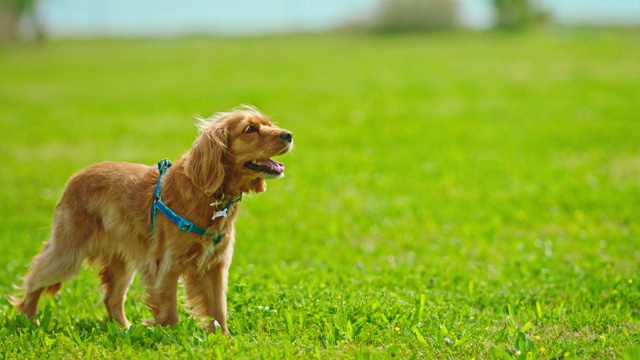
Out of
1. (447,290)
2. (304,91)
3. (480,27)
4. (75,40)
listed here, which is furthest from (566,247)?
(75,40)

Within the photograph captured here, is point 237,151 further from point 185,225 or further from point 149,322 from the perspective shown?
point 149,322

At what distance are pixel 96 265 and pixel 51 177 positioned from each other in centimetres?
676

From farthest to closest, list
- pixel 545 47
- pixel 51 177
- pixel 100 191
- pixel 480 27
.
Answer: pixel 480 27
pixel 545 47
pixel 51 177
pixel 100 191

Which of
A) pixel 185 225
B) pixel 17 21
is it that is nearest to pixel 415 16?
pixel 17 21

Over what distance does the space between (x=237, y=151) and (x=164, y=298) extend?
4.02 feet

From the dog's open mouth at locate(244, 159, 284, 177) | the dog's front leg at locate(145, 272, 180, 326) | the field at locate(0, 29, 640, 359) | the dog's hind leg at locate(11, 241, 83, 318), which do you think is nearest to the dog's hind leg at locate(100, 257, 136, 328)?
the field at locate(0, 29, 640, 359)

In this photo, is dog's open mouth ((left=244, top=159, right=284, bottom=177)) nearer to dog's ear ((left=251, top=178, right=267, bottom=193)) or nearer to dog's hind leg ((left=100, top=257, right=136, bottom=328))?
dog's ear ((left=251, top=178, right=267, bottom=193))

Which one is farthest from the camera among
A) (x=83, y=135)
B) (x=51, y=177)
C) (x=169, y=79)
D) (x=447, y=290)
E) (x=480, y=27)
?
(x=480, y=27)

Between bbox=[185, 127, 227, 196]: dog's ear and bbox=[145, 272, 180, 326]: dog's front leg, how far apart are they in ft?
2.38

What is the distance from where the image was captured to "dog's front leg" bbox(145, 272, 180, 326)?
19.1 feet

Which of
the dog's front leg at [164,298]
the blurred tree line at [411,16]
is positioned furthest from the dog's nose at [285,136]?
the blurred tree line at [411,16]

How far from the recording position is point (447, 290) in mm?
7387

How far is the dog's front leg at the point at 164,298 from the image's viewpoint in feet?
19.1

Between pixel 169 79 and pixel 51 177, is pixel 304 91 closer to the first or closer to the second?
pixel 169 79
